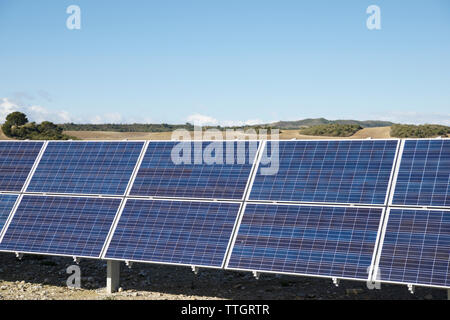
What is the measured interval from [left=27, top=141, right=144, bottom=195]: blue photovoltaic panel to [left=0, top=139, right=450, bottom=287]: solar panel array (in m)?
0.06

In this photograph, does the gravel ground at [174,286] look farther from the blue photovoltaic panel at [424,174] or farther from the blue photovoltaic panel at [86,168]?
the blue photovoltaic panel at [424,174]

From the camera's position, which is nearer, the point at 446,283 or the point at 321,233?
the point at 446,283

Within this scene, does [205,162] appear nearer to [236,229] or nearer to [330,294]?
[236,229]

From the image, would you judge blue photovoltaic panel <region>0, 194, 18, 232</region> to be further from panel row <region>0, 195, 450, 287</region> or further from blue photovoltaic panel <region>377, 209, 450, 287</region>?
blue photovoltaic panel <region>377, 209, 450, 287</region>

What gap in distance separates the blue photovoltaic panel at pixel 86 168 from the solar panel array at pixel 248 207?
0.19 feet

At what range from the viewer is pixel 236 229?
19.4m

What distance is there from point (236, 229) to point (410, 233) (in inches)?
225

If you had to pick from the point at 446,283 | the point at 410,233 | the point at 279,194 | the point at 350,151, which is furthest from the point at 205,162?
the point at 446,283

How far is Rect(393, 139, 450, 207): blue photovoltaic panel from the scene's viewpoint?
60.2ft

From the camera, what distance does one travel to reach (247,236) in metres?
19.1

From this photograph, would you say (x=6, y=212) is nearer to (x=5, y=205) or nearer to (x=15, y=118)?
(x=5, y=205)

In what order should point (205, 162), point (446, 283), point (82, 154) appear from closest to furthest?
point (446, 283)
point (205, 162)
point (82, 154)

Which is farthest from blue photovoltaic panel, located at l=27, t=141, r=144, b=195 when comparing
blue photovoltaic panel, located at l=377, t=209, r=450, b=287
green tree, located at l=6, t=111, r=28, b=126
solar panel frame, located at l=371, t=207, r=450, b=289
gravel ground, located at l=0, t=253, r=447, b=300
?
green tree, located at l=6, t=111, r=28, b=126

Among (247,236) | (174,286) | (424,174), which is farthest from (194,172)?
(424,174)
